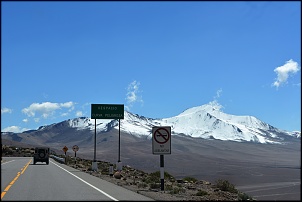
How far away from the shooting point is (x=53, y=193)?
61.7 feet

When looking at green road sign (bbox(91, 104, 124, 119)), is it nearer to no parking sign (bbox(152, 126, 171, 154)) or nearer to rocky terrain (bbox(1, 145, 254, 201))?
rocky terrain (bbox(1, 145, 254, 201))

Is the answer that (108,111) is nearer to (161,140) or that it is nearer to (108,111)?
(108,111)

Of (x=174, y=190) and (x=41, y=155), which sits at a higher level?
(x=41, y=155)

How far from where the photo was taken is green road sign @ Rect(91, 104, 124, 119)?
39.6 meters

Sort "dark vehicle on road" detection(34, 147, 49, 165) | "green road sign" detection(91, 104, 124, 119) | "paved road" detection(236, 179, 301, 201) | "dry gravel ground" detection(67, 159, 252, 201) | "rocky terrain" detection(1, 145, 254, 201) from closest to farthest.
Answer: "dry gravel ground" detection(67, 159, 252, 201), "rocky terrain" detection(1, 145, 254, 201), "paved road" detection(236, 179, 301, 201), "green road sign" detection(91, 104, 124, 119), "dark vehicle on road" detection(34, 147, 49, 165)

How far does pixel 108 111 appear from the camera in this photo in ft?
130

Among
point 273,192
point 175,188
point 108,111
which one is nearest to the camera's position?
point 175,188

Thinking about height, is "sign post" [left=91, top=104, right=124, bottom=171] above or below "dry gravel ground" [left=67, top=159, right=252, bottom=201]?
above

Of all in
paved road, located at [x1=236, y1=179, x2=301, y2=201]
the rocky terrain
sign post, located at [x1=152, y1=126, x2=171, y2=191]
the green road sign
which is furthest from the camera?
the green road sign

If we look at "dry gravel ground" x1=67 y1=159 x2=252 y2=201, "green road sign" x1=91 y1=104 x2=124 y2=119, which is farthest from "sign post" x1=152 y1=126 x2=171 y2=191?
"green road sign" x1=91 y1=104 x2=124 y2=119

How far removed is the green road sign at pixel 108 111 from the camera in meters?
39.6

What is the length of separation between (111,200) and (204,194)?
7166 millimetres

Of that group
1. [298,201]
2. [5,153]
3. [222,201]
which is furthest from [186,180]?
[5,153]

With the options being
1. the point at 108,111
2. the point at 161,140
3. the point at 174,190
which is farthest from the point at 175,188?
the point at 108,111
